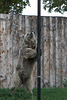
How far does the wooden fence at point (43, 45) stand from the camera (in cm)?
581

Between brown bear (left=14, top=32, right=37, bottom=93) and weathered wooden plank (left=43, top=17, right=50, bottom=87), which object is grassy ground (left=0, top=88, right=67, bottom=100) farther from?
weathered wooden plank (left=43, top=17, right=50, bottom=87)

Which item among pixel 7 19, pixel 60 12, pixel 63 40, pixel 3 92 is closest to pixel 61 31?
pixel 63 40

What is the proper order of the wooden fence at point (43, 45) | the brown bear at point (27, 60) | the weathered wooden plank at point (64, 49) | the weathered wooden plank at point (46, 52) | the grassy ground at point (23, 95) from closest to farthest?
the brown bear at point (27, 60), the grassy ground at point (23, 95), the wooden fence at point (43, 45), the weathered wooden plank at point (46, 52), the weathered wooden plank at point (64, 49)

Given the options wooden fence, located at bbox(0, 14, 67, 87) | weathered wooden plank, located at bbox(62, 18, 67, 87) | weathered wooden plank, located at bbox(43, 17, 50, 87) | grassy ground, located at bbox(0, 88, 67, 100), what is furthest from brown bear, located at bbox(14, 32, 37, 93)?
weathered wooden plank, located at bbox(62, 18, 67, 87)

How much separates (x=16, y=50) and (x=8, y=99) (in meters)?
1.98

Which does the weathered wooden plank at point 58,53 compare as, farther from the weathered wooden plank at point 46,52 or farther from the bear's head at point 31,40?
the bear's head at point 31,40

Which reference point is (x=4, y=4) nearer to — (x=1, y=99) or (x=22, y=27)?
(x=22, y=27)

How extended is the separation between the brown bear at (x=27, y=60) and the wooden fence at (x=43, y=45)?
1.74 m

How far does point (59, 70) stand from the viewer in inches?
239

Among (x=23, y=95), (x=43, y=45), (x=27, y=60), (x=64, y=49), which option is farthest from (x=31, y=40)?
(x=64, y=49)

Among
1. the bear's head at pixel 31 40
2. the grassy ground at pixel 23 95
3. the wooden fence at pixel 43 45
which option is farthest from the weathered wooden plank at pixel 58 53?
the bear's head at pixel 31 40

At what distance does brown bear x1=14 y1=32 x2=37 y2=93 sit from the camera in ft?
12.7

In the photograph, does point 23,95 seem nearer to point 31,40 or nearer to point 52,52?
point 31,40

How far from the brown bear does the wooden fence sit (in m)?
1.74
